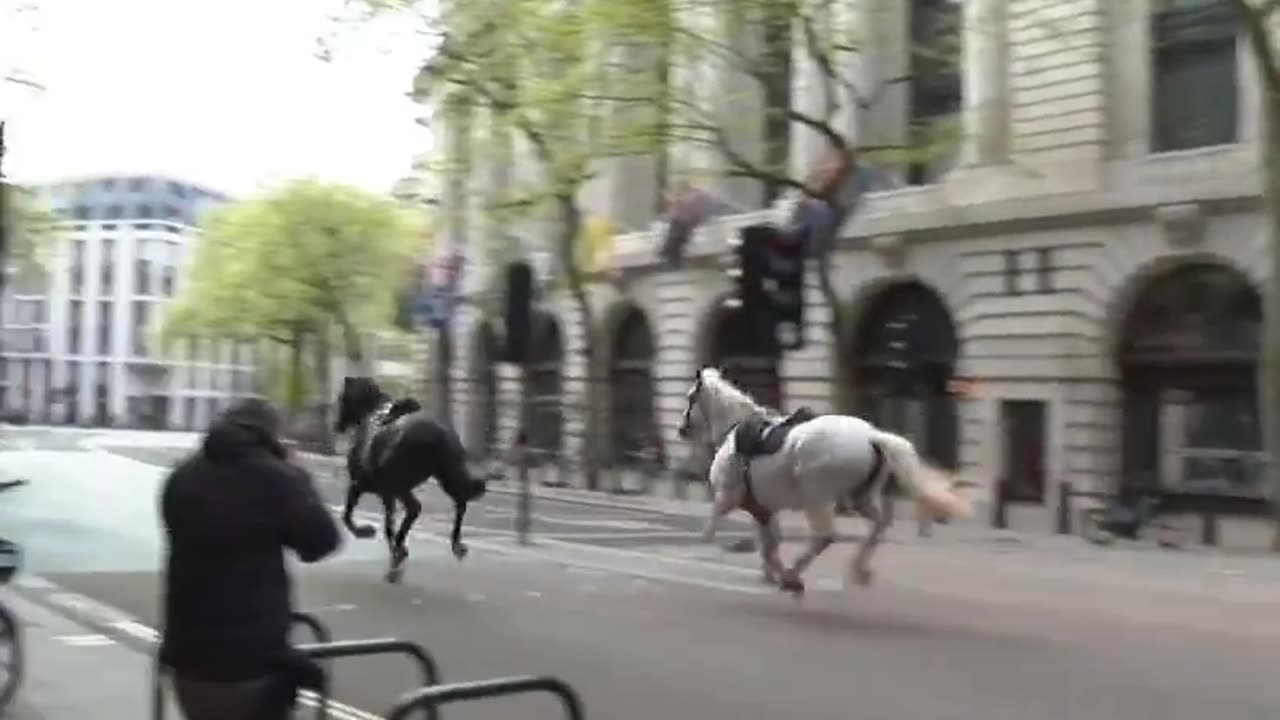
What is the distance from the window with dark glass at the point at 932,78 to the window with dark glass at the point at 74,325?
332ft

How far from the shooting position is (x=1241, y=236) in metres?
27.3

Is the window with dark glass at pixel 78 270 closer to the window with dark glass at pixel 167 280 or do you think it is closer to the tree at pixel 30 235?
the window with dark glass at pixel 167 280

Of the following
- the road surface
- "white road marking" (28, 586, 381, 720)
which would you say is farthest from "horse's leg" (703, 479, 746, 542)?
"white road marking" (28, 586, 381, 720)

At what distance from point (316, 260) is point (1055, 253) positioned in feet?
105

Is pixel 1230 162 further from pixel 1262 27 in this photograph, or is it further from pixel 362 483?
pixel 362 483

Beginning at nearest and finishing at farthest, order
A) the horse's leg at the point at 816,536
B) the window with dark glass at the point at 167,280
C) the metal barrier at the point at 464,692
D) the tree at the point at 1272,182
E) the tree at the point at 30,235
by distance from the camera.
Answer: the metal barrier at the point at 464,692, the horse's leg at the point at 816,536, the tree at the point at 1272,182, the tree at the point at 30,235, the window with dark glass at the point at 167,280

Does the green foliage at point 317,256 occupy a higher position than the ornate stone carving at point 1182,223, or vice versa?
the green foliage at point 317,256

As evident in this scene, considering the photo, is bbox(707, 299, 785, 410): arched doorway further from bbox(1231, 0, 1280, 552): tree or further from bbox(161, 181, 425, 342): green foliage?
bbox(161, 181, 425, 342): green foliage

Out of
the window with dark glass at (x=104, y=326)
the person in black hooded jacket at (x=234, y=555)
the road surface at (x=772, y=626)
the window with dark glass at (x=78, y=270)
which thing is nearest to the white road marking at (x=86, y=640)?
the road surface at (x=772, y=626)

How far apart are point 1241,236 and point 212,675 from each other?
24807 mm

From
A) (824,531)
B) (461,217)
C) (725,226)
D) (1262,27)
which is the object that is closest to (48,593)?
(824,531)

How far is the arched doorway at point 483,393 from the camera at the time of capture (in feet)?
156

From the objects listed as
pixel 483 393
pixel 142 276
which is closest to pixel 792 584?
pixel 483 393

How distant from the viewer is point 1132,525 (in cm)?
2567
